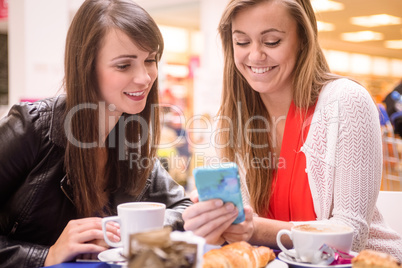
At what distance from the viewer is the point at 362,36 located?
19.0ft

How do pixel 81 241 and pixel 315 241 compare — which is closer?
pixel 315 241

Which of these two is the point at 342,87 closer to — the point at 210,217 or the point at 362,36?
the point at 210,217

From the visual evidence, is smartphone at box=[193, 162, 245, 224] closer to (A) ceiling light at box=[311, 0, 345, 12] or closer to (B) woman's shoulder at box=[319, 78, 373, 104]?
(B) woman's shoulder at box=[319, 78, 373, 104]

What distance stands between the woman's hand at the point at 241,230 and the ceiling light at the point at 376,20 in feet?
16.2

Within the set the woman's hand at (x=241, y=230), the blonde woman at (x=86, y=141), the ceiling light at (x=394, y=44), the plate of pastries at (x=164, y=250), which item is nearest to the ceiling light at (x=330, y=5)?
the ceiling light at (x=394, y=44)

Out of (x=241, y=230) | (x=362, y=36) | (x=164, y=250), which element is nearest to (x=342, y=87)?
(x=241, y=230)

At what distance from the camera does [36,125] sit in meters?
1.57

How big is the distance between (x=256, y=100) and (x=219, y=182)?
3.50 ft

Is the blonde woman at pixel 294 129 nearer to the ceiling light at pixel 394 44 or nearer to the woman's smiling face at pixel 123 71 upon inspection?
the woman's smiling face at pixel 123 71

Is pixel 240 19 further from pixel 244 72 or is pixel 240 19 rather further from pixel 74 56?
pixel 74 56

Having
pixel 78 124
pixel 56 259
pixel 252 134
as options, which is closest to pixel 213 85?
pixel 252 134

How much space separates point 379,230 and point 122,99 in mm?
1105

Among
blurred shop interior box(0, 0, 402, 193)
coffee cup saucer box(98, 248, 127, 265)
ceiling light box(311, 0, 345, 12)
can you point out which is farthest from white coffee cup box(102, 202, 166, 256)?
ceiling light box(311, 0, 345, 12)

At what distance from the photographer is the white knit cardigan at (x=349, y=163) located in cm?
157
